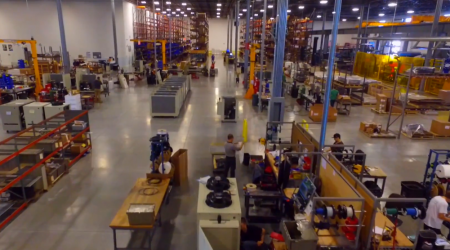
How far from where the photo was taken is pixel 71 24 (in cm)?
2923

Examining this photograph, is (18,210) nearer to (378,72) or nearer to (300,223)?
(300,223)

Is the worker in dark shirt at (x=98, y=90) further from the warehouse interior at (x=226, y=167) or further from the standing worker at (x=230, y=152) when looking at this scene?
the standing worker at (x=230, y=152)

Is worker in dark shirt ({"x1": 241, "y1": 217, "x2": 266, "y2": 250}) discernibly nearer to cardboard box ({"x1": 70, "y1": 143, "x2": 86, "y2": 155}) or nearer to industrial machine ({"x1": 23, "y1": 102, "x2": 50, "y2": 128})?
cardboard box ({"x1": 70, "y1": 143, "x2": 86, "y2": 155})

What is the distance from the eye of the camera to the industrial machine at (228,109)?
13.6 m

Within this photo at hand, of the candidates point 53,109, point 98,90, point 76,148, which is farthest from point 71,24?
point 76,148

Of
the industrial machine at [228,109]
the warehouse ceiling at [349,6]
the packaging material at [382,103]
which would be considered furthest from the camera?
the warehouse ceiling at [349,6]

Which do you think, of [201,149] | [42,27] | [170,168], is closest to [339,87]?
[201,149]

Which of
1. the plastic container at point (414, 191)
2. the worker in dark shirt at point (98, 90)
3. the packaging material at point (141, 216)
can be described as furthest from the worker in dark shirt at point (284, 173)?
the worker in dark shirt at point (98, 90)

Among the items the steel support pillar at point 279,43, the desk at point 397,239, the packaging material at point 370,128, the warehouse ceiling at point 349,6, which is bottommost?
the packaging material at point 370,128

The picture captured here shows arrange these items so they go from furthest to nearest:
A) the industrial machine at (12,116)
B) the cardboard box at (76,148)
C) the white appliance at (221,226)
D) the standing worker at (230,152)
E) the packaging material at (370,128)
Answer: the packaging material at (370,128)
the industrial machine at (12,116)
the cardboard box at (76,148)
the standing worker at (230,152)
the white appliance at (221,226)

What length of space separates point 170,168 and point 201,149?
3.22 meters

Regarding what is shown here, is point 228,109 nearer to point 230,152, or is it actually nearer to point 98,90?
point 230,152

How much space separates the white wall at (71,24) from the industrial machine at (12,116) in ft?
63.9

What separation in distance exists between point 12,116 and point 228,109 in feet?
27.9
